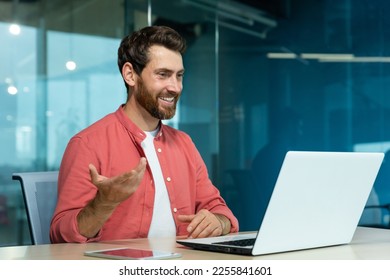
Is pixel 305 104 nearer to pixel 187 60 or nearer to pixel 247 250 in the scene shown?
pixel 187 60

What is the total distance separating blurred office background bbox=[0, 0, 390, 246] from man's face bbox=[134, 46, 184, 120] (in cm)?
256

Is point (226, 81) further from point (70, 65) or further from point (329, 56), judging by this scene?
point (70, 65)

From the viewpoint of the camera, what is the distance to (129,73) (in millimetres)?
2924

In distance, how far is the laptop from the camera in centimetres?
178

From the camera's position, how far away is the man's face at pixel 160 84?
2.83 meters

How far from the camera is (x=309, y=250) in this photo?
200 centimetres

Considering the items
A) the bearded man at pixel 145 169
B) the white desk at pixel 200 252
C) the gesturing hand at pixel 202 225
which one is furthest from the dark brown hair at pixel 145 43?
the white desk at pixel 200 252

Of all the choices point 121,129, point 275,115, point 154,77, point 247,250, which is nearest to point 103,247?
point 247,250

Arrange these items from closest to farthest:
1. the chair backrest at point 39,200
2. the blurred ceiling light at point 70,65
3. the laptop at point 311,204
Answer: the laptop at point 311,204 → the chair backrest at point 39,200 → the blurred ceiling light at point 70,65

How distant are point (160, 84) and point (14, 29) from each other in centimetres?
270

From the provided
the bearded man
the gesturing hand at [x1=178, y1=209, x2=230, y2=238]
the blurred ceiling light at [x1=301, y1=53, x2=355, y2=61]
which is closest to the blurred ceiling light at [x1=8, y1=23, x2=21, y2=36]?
the blurred ceiling light at [x1=301, y1=53, x2=355, y2=61]

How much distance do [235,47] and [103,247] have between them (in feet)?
12.3

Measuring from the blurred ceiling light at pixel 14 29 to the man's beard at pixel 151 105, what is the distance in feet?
8.65

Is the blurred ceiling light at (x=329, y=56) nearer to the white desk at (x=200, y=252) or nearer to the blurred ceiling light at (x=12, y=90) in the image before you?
the blurred ceiling light at (x=12, y=90)
